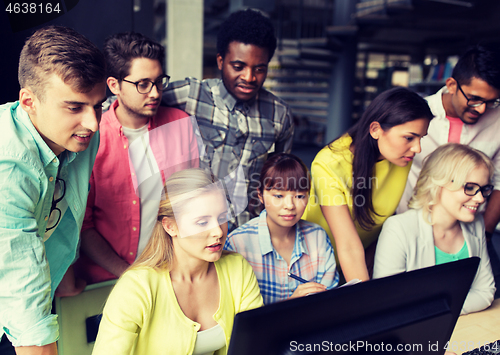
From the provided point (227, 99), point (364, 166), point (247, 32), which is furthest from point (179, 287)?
point (247, 32)

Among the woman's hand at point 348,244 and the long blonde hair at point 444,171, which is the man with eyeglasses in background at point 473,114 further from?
the woman's hand at point 348,244

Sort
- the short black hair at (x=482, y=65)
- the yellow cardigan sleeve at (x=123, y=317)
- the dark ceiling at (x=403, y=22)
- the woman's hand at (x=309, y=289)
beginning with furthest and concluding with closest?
the dark ceiling at (x=403, y=22) < the short black hair at (x=482, y=65) < the woman's hand at (x=309, y=289) < the yellow cardigan sleeve at (x=123, y=317)

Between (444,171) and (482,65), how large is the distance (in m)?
0.51

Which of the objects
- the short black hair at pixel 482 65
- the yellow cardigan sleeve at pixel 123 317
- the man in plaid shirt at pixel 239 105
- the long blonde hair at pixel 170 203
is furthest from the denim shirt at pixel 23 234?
the short black hair at pixel 482 65

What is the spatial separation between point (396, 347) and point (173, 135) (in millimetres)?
1098

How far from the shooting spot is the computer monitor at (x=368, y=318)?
1.83 ft

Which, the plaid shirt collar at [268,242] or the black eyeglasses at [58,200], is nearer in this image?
the black eyeglasses at [58,200]

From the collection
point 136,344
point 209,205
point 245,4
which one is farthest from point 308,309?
point 245,4

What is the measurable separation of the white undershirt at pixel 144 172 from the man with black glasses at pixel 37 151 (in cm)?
45

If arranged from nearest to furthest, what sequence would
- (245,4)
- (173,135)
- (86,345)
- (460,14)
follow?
(86,345) → (173,135) → (245,4) → (460,14)

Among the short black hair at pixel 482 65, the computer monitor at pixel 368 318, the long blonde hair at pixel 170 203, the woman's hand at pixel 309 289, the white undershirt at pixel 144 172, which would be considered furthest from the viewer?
the short black hair at pixel 482 65

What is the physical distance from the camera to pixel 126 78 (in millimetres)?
1370

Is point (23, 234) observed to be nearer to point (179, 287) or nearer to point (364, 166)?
point (179, 287)

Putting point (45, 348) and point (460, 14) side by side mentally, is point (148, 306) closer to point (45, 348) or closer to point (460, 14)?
point (45, 348)
